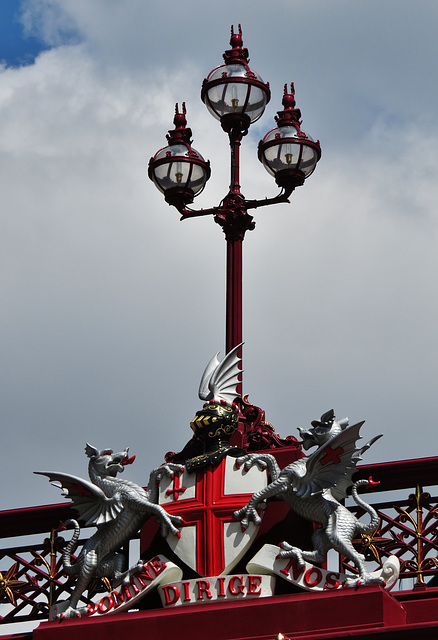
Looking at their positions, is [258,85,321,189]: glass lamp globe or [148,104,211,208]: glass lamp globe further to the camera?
[148,104,211,208]: glass lamp globe

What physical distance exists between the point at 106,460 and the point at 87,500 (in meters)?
0.40

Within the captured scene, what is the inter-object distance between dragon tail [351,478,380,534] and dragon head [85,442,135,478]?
2166mm

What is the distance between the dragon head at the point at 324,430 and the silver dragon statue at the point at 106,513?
1247 millimetres

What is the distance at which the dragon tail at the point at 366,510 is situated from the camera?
12.5m

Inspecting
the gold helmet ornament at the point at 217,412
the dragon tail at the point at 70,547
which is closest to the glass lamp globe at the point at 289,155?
the gold helmet ornament at the point at 217,412

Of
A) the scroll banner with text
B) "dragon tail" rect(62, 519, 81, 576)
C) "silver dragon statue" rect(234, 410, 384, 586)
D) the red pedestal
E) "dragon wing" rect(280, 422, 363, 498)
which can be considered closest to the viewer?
the red pedestal

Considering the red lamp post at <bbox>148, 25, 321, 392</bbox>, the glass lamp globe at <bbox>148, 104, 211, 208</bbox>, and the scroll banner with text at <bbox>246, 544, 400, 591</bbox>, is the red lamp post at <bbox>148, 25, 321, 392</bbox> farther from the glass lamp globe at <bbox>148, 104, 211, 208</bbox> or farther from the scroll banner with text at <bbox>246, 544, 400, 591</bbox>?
the scroll banner with text at <bbox>246, 544, 400, 591</bbox>

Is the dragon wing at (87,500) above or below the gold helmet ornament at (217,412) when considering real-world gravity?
below

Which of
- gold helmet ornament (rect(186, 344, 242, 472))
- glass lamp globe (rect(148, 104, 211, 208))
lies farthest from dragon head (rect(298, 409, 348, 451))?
glass lamp globe (rect(148, 104, 211, 208))

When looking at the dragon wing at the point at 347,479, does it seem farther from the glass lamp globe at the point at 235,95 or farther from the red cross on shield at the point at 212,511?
the glass lamp globe at the point at 235,95

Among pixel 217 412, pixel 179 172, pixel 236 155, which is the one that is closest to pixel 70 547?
pixel 217 412

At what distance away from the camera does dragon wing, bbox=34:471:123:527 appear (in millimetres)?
13391

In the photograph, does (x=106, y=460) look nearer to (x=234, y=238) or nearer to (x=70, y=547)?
(x=70, y=547)

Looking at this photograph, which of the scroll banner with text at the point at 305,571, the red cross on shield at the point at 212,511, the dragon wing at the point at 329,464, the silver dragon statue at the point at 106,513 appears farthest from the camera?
the silver dragon statue at the point at 106,513
